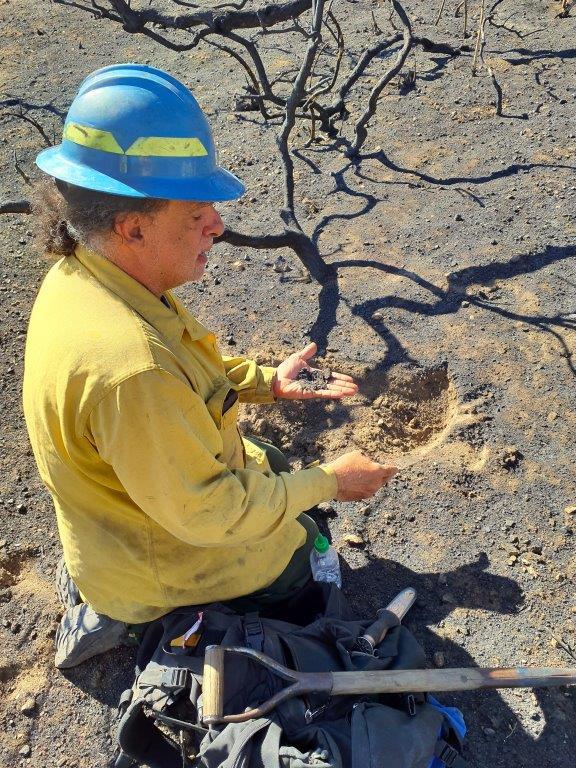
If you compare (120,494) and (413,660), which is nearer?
(120,494)

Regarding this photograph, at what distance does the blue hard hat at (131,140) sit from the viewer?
5.50ft

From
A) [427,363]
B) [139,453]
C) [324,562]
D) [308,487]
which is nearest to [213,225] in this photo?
[139,453]

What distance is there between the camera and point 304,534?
2.60 meters

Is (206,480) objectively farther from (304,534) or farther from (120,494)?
(304,534)

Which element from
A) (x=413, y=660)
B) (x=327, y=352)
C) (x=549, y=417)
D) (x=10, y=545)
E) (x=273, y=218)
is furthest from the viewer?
(x=273, y=218)

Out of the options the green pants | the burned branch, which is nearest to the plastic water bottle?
the green pants

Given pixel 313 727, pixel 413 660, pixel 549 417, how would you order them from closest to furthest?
pixel 313 727 < pixel 413 660 < pixel 549 417

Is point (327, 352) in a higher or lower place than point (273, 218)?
lower

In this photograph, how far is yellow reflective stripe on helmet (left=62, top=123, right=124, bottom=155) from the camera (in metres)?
1.69

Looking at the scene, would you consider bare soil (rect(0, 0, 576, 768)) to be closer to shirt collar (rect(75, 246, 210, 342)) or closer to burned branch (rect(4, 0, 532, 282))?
burned branch (rect(4, 0, 532, 282))

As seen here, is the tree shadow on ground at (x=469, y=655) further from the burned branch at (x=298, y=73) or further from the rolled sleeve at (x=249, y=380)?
the burned branch at (x=298, y=73)

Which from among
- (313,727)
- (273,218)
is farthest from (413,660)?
(273,218)

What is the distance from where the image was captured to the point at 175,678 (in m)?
2.08

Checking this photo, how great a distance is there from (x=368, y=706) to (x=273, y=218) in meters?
3.54
